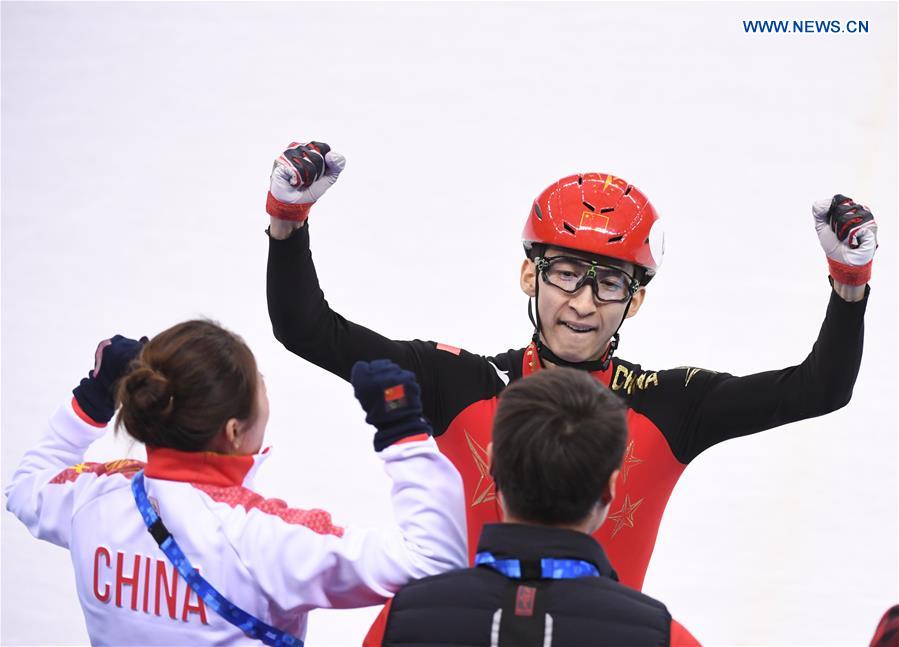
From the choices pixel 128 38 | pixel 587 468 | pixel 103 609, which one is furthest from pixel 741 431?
pixel 128 38

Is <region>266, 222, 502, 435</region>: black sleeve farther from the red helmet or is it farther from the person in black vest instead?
the person in black vest

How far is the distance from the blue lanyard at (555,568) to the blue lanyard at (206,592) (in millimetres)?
422

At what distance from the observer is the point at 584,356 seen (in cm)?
277

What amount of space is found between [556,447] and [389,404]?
1.01 feet

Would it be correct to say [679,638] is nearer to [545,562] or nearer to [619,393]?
[545,562]

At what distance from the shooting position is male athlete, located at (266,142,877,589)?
8.60 ft

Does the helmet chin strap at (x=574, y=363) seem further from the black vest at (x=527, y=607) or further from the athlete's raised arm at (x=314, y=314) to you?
the black vest at (x=527, y=607)

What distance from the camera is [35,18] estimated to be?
6.79 metres

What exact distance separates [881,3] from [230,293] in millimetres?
3432

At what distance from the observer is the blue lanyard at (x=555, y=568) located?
6.07 ft

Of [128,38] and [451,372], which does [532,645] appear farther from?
[128,38]

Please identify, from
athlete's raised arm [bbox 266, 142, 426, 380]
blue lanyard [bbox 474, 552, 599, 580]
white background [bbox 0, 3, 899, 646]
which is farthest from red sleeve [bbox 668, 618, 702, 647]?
white background [bbox 0, 3, 899, 646]

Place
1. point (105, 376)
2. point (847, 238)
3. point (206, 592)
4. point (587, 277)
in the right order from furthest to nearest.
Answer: point (587, 277) < point (847, 238) < point (105, 376) < point (206, 592)

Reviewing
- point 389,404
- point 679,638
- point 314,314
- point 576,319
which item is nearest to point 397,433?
point 389,404
